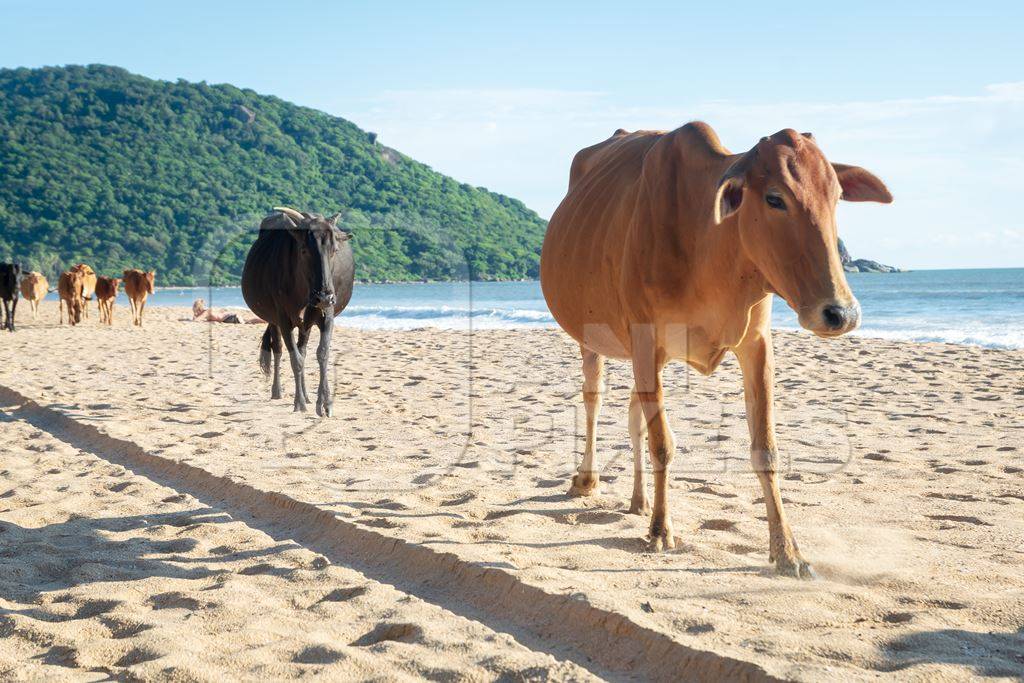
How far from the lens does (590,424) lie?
562 cm

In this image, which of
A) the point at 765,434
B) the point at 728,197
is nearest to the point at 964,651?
the point at 765,434

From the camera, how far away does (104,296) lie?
990 inches

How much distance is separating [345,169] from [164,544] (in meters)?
25.7

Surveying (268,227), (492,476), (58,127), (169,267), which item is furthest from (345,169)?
(58,127)

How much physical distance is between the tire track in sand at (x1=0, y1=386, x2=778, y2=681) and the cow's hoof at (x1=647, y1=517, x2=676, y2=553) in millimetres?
821

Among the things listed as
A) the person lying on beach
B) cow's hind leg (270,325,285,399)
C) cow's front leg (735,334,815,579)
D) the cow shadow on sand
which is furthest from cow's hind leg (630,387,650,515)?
the person lying on beach

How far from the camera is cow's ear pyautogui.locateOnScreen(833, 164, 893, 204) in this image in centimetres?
386

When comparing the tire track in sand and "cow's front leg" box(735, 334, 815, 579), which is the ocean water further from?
"cow's front leg" box(735, 334, 815, 579)

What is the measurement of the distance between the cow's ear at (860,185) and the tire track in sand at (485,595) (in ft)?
6.59

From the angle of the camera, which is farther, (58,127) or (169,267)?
(58,127)

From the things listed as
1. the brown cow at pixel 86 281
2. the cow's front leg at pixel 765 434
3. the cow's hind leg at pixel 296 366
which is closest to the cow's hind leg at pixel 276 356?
the cow's hind leg at pixel 296 366

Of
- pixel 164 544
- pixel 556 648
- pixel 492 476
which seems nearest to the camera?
pixel 556 648

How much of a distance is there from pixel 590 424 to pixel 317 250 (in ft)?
15.2

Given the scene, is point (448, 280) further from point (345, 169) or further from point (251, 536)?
point (345, 169)
